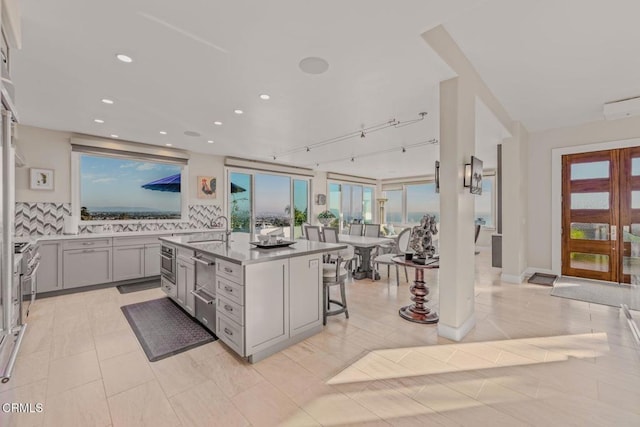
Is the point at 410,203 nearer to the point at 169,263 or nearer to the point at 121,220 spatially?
the point at 169,263

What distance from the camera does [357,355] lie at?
8.07 ft

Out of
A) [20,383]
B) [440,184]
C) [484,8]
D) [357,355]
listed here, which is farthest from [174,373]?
[484,8]

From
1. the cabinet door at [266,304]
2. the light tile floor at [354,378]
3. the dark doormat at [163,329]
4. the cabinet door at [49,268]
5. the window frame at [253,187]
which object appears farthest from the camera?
the window frame at [253,187]

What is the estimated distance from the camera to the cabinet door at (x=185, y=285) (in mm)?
3162

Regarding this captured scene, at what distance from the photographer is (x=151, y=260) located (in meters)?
4.95

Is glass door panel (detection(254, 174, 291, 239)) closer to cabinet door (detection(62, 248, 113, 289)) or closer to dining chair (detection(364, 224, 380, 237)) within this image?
dining chair (detection(364, 224, 380, 237))

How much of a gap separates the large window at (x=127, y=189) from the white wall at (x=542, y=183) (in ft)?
21.6

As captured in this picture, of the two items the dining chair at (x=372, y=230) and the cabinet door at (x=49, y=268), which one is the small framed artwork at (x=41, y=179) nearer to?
the cabinet door at (x=49, y=268)

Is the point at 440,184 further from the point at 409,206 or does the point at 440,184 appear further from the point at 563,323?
→ the point at 409,206

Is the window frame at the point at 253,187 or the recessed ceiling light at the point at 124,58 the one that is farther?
the window frame at the point at 253,187

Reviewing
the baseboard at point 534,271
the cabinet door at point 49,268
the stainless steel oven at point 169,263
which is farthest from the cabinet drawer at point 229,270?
the baseboard at point 534,271

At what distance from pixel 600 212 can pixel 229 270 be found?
6.03 m

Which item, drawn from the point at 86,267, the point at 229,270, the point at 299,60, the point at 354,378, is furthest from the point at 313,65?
the point at 86,267

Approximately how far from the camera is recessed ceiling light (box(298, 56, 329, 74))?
2488 mm
